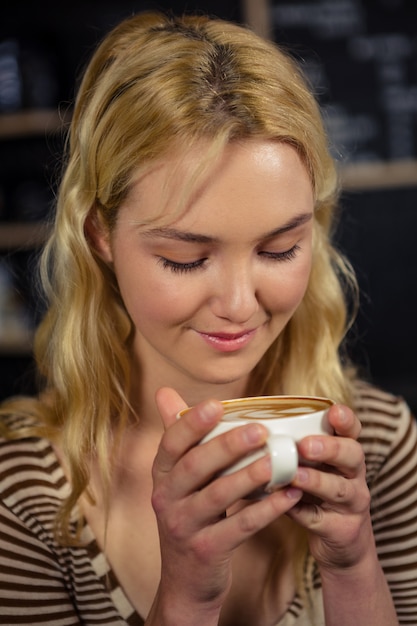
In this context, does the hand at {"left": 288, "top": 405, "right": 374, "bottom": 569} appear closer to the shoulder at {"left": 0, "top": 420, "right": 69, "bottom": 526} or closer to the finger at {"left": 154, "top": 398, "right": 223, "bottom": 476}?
the finger at {"left": 154, "top": 398, "right": 223, "bottom": 476}

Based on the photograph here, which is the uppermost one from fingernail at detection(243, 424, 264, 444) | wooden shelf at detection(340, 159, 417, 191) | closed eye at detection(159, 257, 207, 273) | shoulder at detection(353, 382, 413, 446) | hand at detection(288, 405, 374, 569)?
closed eye at detection(159, 257, 207, 273)

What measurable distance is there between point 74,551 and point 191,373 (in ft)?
1.11

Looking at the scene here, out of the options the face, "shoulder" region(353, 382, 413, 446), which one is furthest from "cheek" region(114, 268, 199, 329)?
"shoulder" region(353, 382, 413, 446)

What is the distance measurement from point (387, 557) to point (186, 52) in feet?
2.58

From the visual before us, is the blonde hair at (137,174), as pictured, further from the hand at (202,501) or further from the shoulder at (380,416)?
the hand at (202,501)

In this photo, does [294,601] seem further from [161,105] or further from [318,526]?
[161,105]

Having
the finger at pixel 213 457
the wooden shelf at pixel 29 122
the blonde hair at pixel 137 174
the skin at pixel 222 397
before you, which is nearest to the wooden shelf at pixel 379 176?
the wooden shelf at pixel 29 122

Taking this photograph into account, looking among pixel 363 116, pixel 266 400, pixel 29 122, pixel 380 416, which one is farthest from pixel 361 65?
pixel 266 400

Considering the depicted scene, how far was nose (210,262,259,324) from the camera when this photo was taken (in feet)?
3.45

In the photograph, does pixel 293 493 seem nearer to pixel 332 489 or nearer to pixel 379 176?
pixel 332 489

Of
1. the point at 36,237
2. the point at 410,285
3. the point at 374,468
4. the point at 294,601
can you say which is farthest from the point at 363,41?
the point at 294,601

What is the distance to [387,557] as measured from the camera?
1312 mm

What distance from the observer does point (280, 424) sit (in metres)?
0.82

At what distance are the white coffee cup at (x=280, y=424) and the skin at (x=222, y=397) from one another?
0.01 m
